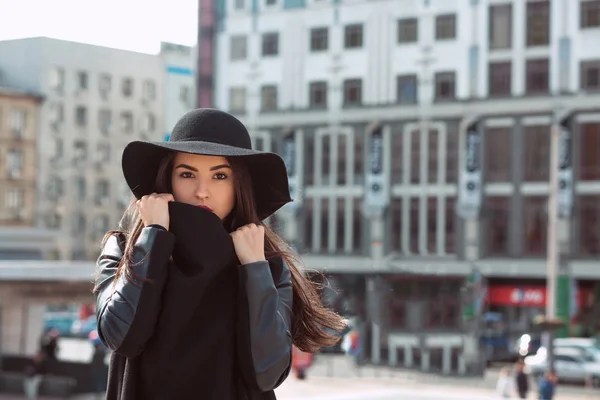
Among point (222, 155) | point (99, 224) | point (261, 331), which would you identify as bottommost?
point (261, 331)

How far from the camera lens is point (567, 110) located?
45781mm

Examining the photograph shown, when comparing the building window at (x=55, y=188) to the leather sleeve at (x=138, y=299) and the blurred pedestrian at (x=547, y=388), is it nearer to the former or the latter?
the blurred pedestrian at (x=547, y=388)

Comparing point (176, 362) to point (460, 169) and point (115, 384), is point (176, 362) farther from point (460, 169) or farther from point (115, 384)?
point (460, 169)

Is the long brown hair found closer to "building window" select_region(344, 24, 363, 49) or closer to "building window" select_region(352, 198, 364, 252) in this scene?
"building window" select_region(352, 198, 364, 252)

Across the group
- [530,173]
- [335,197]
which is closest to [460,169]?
[530,173]

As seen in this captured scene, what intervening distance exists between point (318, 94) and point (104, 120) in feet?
49.0

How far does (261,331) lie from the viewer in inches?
113

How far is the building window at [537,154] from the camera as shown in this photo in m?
46.0

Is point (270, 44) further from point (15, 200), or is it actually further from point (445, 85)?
point (15, 200)

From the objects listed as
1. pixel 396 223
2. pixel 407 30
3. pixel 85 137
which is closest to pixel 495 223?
pixel 396 223

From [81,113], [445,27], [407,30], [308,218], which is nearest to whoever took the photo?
[445,27]

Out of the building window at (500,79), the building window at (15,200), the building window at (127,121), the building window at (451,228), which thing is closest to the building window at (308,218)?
the building window at (451,228)

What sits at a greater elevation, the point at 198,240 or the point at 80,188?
the point at 80,188

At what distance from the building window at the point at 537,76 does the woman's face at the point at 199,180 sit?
44673 mm
